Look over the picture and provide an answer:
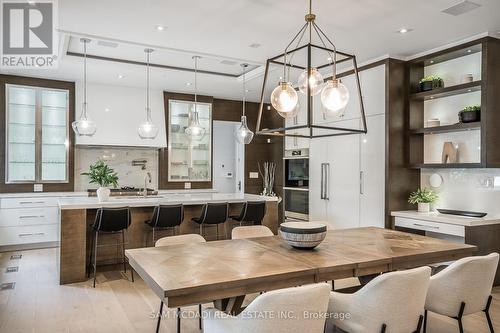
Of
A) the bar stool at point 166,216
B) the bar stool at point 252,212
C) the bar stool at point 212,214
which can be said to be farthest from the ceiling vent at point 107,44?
the bar stool at point 252,212

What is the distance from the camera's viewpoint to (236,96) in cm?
775

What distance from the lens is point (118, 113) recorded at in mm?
6719

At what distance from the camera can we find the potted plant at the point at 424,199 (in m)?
4.79

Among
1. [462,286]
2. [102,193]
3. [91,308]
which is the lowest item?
[91,308]

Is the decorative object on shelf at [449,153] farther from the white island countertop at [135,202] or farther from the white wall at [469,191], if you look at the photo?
the white island countertop at [135,202]

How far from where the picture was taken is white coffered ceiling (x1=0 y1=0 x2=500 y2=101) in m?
3.46

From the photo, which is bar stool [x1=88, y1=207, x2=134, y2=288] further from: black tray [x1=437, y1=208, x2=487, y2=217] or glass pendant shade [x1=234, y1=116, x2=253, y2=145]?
black tray [x1=437, y1=208, x2=487, y2=217]

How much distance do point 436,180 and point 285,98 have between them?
3.06 m

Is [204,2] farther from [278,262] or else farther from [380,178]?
[380,178]

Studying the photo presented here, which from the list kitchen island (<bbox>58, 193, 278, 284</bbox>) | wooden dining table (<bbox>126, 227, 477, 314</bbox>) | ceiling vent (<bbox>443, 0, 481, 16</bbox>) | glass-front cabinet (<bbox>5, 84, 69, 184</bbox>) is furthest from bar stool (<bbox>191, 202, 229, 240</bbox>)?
ceiling vent (<bbox>443, 0, 481, 16</bbox>)

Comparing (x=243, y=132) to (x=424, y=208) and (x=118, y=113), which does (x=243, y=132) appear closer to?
(x=424, y=208)

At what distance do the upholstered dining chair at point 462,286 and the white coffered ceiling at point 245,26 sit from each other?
2.33 meters

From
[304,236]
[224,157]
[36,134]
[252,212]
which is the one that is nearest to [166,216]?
[252,212]

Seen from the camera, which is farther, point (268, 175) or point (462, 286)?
point (268, 175)
